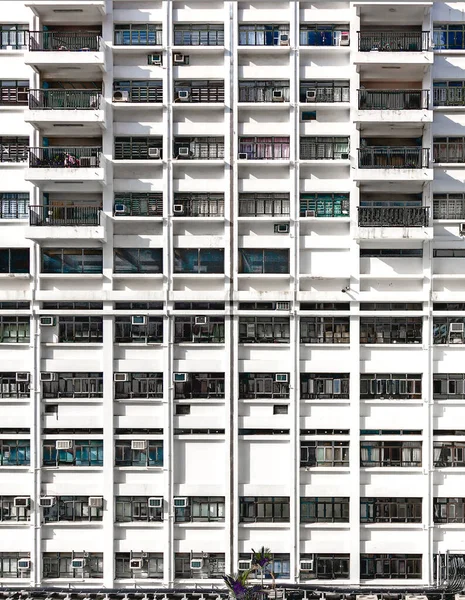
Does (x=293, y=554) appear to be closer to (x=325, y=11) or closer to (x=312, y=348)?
(x=312, y=348)

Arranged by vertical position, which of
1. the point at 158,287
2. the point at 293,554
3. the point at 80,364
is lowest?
the point at 293,554

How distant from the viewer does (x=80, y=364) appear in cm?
1391

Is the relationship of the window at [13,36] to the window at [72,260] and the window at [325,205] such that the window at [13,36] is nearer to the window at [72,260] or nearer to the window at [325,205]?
the window at [72,260]

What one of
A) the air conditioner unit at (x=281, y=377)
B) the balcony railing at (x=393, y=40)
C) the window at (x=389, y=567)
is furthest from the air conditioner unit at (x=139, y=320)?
the balcony railing at (x=393, y=40)

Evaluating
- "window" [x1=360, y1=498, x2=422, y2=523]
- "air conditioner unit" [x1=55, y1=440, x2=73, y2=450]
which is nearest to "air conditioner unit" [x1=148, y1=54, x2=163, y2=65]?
"air conditioner unit" [x1=55, y1=440, x2=73, y2=450]

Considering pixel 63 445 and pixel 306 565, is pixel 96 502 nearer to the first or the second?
pixel 63 445

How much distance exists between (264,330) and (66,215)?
5457 millimetres

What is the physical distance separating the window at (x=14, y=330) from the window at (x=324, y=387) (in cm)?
670

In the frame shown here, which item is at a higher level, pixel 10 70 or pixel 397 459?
pixel 10 70

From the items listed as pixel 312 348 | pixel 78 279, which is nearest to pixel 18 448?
pixel 78 279

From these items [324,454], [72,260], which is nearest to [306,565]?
[324,454]

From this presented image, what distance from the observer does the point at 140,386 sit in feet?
45.8

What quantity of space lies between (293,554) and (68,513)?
5.40m

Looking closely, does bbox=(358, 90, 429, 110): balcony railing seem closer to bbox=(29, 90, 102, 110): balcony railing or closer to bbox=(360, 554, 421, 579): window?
bbox=(29, 90, 102, 110): balcony railing
